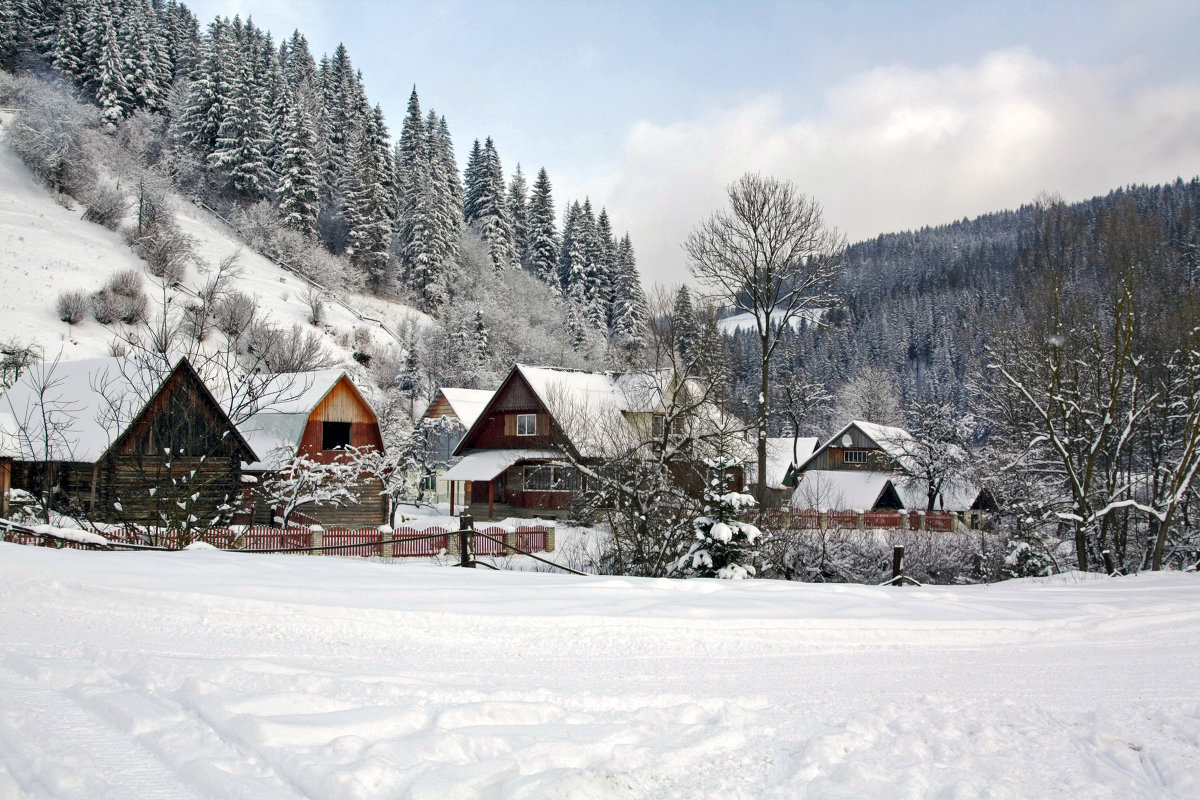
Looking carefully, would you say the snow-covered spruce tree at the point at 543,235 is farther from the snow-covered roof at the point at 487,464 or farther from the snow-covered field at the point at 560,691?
the snow-covered field at the point at 560,691

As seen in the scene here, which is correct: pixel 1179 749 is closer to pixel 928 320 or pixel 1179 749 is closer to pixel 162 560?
pixel 162 560

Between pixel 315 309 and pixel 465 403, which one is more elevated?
pixel 315 309

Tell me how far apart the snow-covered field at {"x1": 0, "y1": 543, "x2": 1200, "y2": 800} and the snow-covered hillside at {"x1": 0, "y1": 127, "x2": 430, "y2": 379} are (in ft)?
116

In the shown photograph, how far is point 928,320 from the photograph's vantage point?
378 ft

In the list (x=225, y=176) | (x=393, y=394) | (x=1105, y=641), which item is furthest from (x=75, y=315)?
(x=1105, y=641)

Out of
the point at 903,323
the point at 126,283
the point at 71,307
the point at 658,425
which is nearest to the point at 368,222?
the point at 126,283

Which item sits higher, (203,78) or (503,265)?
(203,78)

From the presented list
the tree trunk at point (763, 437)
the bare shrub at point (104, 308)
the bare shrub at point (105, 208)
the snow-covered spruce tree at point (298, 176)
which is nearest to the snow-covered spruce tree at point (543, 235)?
the snow-covered spruce tree at point (298, 176)

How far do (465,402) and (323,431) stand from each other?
17461 mm

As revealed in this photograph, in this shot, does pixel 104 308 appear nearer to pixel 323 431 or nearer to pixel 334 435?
pixel 334 435

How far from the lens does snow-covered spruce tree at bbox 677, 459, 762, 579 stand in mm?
13383

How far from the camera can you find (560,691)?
5.80m

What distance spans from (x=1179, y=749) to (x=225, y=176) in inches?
2979

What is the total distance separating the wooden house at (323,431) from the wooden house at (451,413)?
12775 mm
